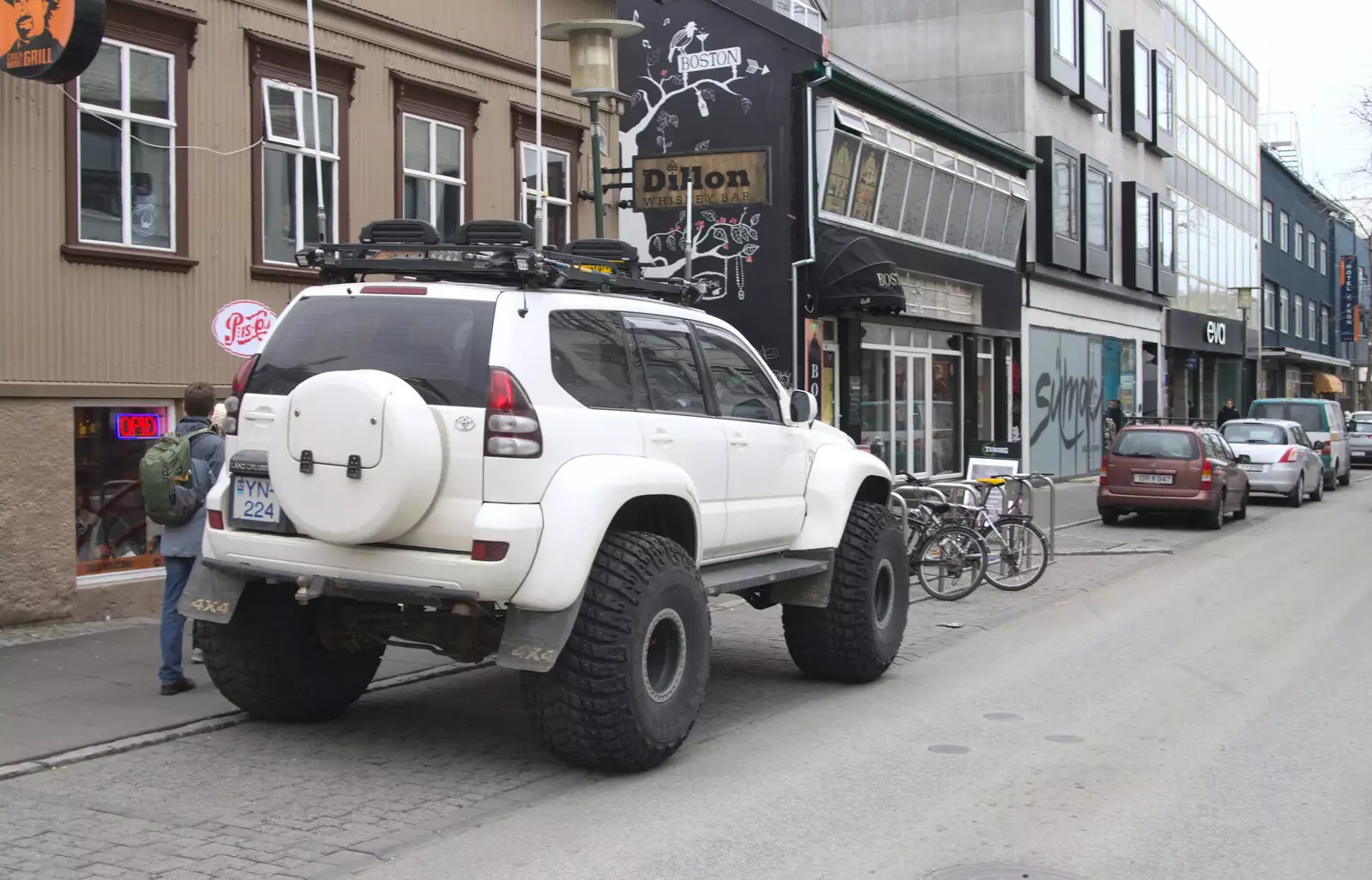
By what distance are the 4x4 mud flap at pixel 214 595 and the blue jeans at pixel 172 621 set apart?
112 cm

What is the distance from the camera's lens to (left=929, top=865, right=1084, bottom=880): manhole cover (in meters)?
5.09

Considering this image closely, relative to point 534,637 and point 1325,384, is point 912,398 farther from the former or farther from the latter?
point 1325,384

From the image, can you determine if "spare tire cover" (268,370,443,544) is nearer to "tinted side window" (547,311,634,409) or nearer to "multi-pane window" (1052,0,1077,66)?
"tinted side window" (547,311,634,409)

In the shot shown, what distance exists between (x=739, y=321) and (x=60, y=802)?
1494 centimetres

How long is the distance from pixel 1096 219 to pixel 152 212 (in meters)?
26.7

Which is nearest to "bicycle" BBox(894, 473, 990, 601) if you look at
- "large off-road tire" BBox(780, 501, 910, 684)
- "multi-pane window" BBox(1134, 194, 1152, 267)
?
"large off-road tire" BBox(780, 501, 910, 684)

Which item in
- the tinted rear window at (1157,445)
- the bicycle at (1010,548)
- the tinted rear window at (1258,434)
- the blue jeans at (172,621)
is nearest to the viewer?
the blue jeans at (172,621)

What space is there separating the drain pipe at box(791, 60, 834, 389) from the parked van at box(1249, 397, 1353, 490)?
46.1 feet

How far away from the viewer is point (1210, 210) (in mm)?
44375

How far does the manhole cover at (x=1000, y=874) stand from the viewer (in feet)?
16.7

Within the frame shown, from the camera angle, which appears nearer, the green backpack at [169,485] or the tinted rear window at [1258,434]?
the green backpack at [169,485]

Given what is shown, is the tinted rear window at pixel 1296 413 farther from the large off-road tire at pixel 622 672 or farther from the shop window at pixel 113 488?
the large off-road tire at pixel 622 672

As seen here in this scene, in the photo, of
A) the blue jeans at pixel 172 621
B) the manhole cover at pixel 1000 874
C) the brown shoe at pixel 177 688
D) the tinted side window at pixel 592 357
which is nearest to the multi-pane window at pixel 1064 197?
the tinted side window at pixel 592 357

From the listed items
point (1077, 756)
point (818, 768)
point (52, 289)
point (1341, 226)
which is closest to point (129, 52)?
point (52, 289)
